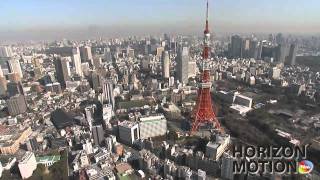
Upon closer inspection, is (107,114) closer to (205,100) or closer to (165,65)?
(205,100)

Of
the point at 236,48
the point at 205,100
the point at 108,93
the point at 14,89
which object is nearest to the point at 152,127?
the point at 205,100

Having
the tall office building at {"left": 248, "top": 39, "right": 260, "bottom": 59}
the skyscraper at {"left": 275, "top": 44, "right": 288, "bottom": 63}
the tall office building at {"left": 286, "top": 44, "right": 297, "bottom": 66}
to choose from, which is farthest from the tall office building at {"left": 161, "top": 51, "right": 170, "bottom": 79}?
the tall office building at {"left": 286, "top": 44, "right": 297, "bottom": 66}

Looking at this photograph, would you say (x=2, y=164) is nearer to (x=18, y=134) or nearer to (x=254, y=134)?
(x=18, y=134)

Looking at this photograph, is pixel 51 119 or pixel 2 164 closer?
pixel 2 164

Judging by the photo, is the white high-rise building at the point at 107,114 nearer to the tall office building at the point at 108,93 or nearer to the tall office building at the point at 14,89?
the tall office building at the point at 108,93

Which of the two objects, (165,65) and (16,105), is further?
(165,65)

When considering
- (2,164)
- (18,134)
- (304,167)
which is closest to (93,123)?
(18,134)
